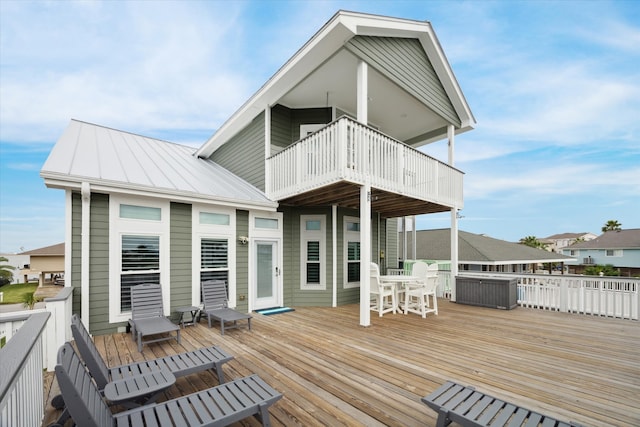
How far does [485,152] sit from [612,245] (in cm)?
2236

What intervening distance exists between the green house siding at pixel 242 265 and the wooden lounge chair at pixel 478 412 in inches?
213

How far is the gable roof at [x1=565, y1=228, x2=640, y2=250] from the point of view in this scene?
91.4ft

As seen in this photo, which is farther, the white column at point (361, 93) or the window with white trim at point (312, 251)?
the window with white trim at point (312, 251)

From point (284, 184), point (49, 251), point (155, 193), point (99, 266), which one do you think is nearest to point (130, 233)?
point (99, 266)

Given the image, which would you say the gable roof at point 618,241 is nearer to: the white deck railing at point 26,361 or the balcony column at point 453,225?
the balcony column at point 453,225

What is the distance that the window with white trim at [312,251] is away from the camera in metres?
8.17

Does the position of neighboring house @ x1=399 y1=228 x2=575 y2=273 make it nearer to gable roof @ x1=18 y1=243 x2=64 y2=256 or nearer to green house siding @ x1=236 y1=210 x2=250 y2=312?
green house siding @ x1=236 y1=210 x2=250 y2=312

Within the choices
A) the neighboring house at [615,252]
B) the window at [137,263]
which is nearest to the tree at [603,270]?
the neighboring house at [615,252]

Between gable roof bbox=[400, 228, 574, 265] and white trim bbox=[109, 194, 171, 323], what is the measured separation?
1263cm

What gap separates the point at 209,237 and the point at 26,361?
4.87m

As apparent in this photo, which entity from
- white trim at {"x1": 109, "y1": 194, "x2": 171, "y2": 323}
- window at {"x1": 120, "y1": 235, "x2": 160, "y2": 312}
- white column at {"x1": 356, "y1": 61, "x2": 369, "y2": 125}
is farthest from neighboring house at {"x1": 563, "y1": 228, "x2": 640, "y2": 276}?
window at {"x1": 120, "y1": 235, "x2": 160, "y2": 312}

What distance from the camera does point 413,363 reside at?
404 centimetres

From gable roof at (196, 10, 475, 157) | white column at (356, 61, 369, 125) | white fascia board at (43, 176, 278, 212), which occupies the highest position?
gable roof at (196, 10, 475, 157)

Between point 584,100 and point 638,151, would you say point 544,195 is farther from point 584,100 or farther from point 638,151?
point 584,100
